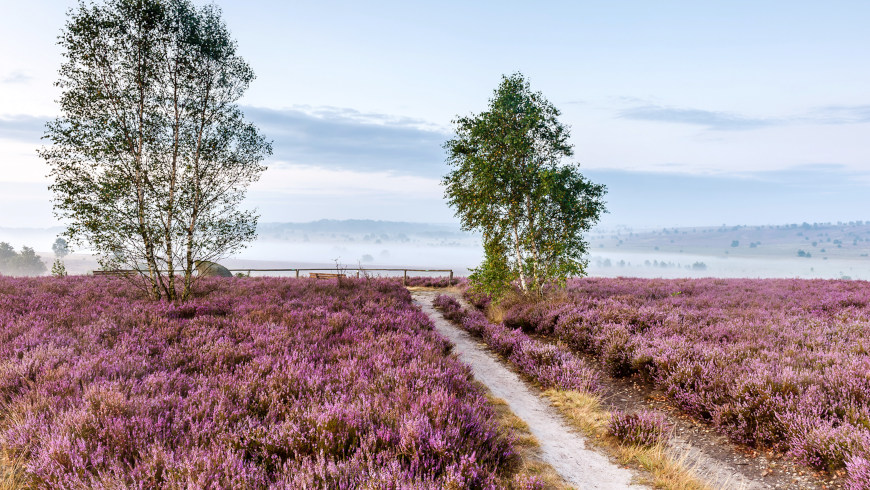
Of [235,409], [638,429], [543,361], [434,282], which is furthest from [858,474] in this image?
[434,282]

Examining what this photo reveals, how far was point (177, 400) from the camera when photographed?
4.67 metres

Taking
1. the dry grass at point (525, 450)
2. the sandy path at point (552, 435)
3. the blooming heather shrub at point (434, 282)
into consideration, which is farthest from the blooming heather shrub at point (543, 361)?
the blooming heather shrub at point (434, 282)

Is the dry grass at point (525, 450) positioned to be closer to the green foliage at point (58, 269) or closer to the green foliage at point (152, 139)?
the green foliage at point (152, 139)

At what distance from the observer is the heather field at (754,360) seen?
17.0 ft

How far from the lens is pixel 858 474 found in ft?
13.8

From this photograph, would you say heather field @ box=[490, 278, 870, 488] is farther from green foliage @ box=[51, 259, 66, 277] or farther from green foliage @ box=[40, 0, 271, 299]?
green foliage @ box=[51, 259, 66, 277]

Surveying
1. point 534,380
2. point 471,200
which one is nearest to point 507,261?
point 471,200

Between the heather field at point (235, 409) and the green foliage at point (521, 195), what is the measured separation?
8054 millimetres

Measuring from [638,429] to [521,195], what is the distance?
10.6m

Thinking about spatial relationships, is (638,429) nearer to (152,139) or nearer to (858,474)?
(858,474)

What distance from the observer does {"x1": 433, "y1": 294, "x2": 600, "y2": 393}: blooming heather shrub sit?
8.02m

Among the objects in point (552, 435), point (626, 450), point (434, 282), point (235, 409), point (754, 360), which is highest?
point (235, 409)

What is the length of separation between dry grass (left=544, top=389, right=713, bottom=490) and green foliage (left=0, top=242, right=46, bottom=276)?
114 metres

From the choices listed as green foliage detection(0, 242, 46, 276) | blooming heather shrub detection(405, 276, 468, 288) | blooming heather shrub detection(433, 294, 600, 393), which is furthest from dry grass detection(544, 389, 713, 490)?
green foliage detection(0, 242, 46, 276)
